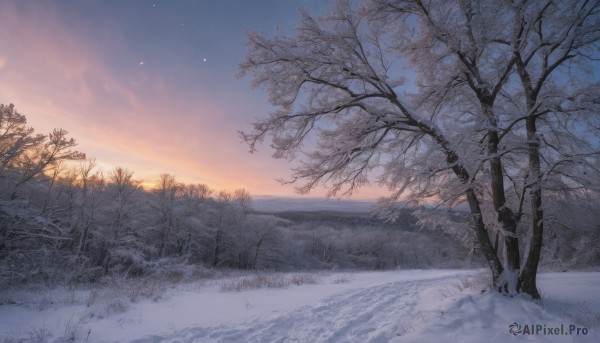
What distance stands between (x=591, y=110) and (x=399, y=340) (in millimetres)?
6421

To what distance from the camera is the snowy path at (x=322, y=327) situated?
5336mm

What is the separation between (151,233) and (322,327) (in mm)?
38122

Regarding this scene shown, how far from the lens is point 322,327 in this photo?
5988mm

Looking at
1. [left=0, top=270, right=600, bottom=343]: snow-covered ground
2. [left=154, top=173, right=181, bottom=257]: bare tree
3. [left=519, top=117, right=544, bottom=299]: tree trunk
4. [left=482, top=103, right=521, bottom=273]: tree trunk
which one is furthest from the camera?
[left=154, top=173, right=181, bottom=257]: bare tree

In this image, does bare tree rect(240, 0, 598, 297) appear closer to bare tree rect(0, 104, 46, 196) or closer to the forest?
the forest

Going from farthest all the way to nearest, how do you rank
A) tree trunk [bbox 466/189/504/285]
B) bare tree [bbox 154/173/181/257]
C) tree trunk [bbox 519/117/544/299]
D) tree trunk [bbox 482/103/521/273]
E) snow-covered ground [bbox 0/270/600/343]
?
bare tree [bbox 154/173/181/257] → tree trunk [bbox 466/189/504/285] → tree trunk [bbox 482/103/521/273] → tree trunk [bbox 519/117/544/299] → snow-covered ground [bbox 0/270/600/343]

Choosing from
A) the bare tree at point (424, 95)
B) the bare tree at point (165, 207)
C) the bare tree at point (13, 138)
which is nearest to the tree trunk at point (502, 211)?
the bare tree at point (424, 95)

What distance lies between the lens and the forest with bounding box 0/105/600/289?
13742mm

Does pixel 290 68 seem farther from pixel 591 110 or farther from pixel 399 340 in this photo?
pixel 591 110

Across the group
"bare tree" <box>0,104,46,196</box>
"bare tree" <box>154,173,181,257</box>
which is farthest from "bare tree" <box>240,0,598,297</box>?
"bare tree" <box>154,173,181,257</box>

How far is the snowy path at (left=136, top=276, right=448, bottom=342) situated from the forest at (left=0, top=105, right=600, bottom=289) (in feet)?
9.24

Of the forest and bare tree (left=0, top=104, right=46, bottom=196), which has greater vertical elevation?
bare tree (left=0, top=104, right=46, bottom=196)

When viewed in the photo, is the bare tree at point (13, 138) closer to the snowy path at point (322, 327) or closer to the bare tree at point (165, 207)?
the snowy path at point (322, 327)

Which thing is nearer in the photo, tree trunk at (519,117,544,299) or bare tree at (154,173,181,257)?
tree trunk at (519,117,544,299)
